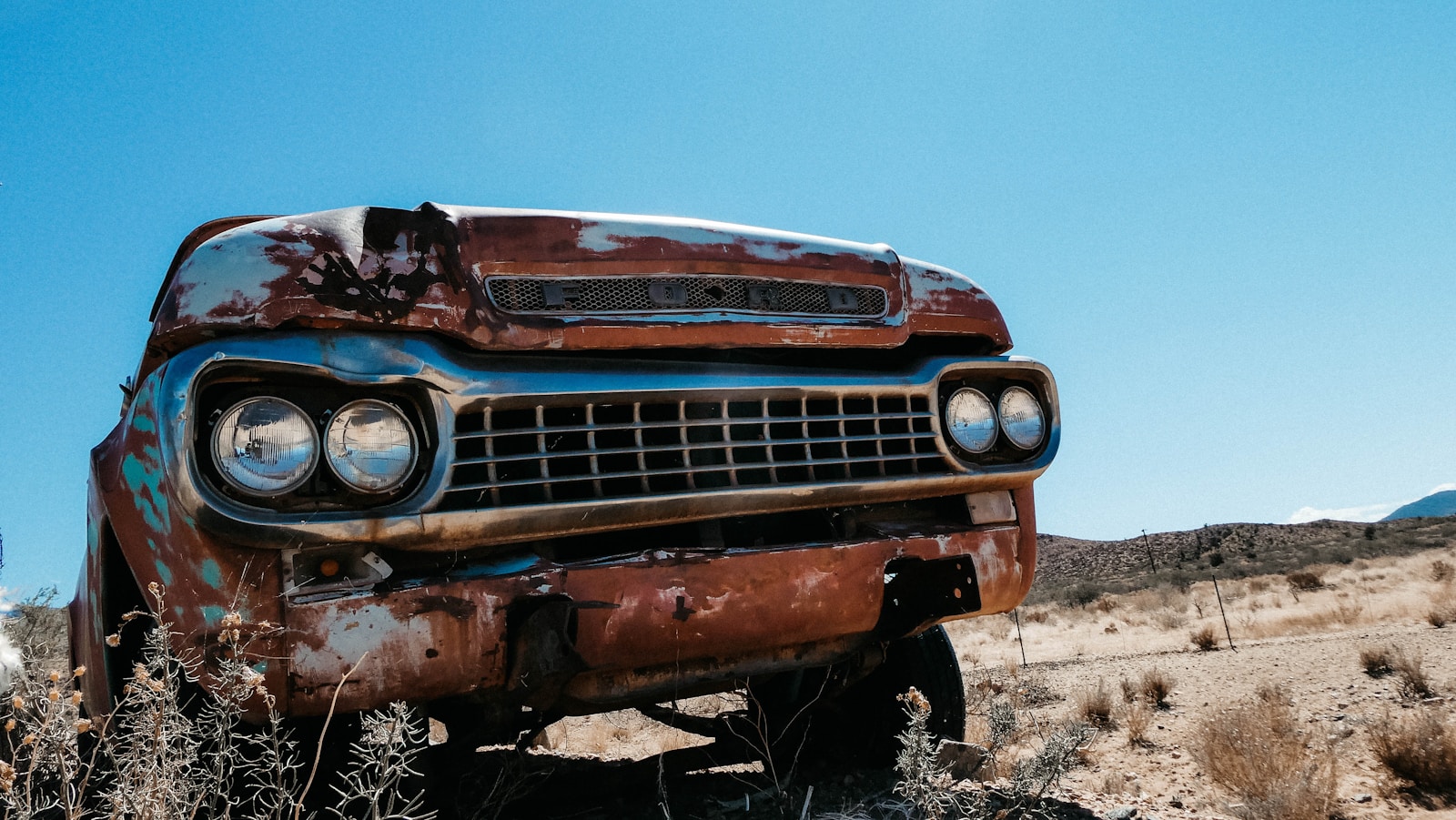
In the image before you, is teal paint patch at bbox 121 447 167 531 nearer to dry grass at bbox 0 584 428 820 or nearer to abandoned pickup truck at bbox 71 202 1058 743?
abandoned pickup truck at bbox 71 202 1058 743

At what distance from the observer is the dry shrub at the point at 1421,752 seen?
3.59 metres

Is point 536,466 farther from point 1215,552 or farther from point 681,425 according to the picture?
point 1215,552

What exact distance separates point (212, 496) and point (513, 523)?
0.61 m

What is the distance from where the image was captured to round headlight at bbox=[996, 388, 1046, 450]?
2.99m

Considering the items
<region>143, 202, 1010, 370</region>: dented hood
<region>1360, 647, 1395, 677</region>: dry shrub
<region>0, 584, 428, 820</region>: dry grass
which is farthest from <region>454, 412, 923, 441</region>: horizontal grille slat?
<region>1360, 647, 1395, 677</region>: dry shrub

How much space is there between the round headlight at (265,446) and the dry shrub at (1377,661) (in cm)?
666

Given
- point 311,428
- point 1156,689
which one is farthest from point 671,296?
point 1156,689

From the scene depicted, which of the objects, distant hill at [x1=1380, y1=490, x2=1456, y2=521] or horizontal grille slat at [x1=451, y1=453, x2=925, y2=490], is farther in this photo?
distant hill at [x1=1380, y1=490, x2=1456, y2=521]

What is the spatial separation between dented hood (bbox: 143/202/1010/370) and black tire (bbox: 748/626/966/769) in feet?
4.19

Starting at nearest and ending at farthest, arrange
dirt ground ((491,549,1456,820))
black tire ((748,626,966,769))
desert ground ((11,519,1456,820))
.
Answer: desert ground ((11,519,1456,820)), dirt ground ((491,549,1456,820)), black tire ((748,626,966,769))

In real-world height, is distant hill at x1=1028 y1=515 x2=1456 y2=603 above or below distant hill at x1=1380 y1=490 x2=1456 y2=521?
above

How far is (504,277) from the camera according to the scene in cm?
231

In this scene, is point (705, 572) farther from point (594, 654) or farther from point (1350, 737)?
point (1350, 737)

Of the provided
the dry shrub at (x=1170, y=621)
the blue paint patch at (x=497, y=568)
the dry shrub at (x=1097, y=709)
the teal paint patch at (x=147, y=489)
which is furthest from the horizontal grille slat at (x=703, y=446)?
the dry shrub at (x=1170, y=621)
